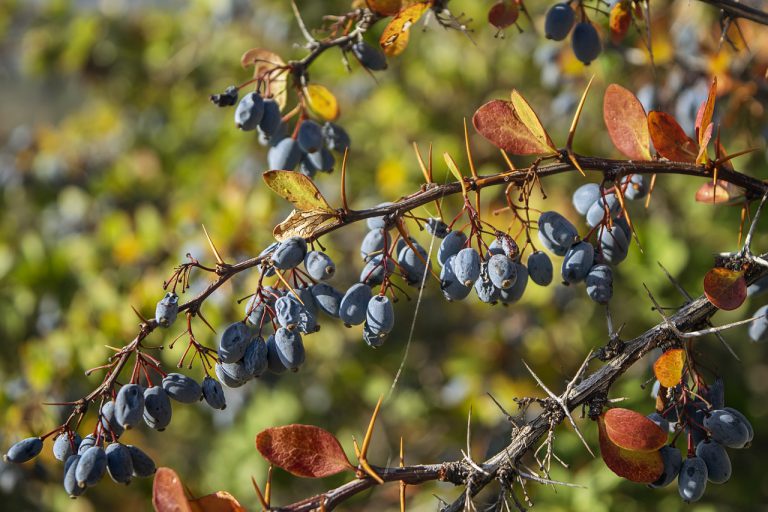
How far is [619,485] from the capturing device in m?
1.50

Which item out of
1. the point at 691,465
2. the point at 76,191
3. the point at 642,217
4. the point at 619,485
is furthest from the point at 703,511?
the point at 76,191

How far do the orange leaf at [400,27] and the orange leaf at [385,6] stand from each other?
0.07 feet

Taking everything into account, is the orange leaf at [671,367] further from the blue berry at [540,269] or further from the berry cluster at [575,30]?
the berry cluster at [575,30]

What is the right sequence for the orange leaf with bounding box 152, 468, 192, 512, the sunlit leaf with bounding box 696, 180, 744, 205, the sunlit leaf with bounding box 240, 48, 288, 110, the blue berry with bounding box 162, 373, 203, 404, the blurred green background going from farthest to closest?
the blurred green background
the sunlit leaf with bounding box 240, 48, 288, 110
the sunlit leaf with bounding box 696, 180, 744, 205
the blue berry with bounding box 162, 373, 203, 404
the orange leaf with bounding box 152, 468, 192, 512

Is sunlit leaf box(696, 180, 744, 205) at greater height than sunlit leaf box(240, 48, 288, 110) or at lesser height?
lesser

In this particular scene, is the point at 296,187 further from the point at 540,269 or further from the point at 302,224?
the point at 540,269

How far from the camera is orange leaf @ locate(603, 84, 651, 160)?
92cm

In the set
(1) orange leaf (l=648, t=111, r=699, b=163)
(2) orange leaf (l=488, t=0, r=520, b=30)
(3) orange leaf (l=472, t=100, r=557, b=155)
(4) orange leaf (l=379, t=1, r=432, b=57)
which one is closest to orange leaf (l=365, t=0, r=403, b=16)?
(4) orange leaf (l=379, t=1, r=432, b=57)

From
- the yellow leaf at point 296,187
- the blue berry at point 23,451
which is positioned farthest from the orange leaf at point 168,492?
the yellow leaf at point 296,187

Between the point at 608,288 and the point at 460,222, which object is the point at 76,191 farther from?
the point at 608,288

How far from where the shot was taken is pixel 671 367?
823 mm

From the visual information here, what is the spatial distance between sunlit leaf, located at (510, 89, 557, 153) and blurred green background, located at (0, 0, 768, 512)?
75 centimetres

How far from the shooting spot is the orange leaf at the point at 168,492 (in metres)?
0.79

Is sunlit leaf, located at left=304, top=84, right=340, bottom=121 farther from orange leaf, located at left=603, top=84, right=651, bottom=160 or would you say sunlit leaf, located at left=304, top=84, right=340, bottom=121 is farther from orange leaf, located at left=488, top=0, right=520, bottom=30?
orange leaf, located at left=603, top=84, right=651, bottom=160
